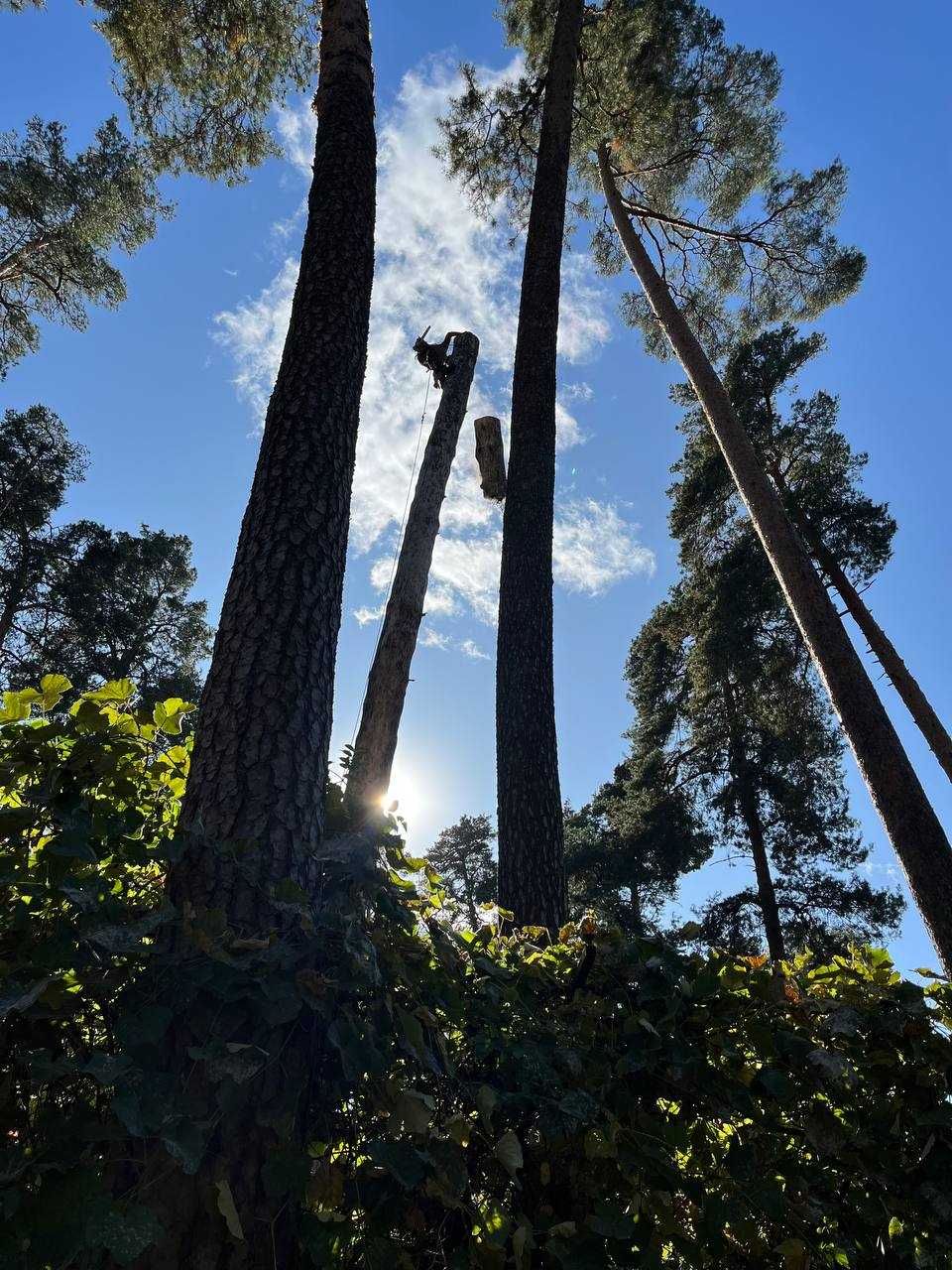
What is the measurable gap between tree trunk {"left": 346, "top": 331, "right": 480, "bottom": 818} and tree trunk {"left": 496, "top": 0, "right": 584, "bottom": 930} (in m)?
0.48

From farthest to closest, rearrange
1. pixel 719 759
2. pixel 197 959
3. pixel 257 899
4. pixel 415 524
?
pixel 719 759 < pixel 415 524 < pixel 257 899 < pixel 197 959

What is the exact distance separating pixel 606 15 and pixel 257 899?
11.6m

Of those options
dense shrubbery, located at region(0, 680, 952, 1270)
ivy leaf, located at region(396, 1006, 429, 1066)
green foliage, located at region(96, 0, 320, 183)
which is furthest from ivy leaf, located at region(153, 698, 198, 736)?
green foliage, located at region(96, 0, 320, 183)

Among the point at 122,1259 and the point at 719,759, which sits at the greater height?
the point at 719,759

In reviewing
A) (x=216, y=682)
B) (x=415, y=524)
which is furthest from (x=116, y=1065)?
(x=415, y=524)

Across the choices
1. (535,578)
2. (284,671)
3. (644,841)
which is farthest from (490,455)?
(644,841)

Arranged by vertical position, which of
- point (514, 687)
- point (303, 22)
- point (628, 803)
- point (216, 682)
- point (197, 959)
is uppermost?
point (303, 22)

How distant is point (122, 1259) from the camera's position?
934 mm

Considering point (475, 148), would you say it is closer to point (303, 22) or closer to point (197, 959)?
point (303, 22)

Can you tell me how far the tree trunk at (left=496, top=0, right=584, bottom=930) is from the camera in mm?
3861

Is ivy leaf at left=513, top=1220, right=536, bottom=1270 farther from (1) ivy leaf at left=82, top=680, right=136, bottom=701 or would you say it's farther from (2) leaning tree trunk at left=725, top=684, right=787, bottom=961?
(2) leaning tree trunk at left=725, top=684, right=787, bottom=961

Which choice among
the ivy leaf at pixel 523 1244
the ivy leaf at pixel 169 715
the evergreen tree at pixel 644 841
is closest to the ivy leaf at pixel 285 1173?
the ivy leaf at pixel 523 1244

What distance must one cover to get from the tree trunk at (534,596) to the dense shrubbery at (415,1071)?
2.07 metres

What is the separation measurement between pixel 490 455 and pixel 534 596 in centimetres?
178
